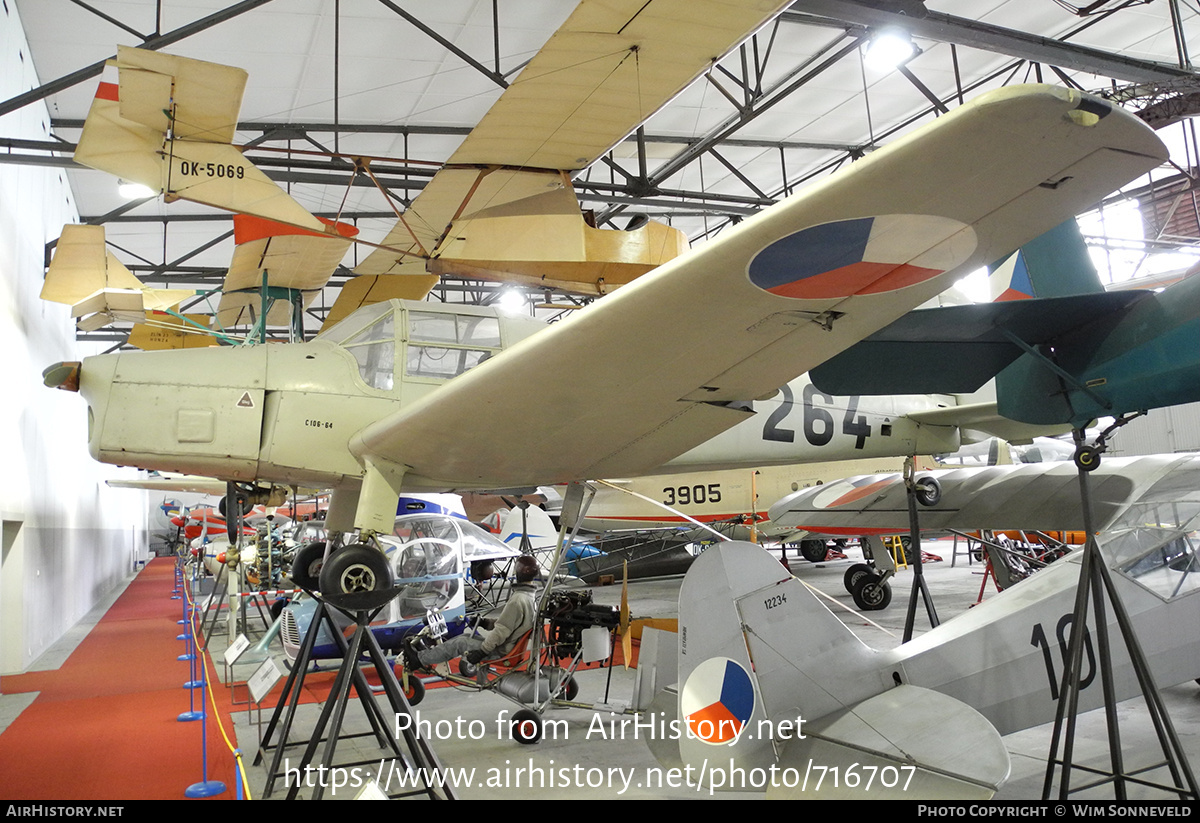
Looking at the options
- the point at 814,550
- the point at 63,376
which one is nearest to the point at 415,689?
the point at 63,376

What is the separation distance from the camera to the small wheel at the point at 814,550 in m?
17.3

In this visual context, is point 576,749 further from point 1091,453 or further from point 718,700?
point 1091,453

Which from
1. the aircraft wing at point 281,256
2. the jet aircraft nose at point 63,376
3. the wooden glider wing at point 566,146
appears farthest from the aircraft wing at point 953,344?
the aircraft wing at point 281,256

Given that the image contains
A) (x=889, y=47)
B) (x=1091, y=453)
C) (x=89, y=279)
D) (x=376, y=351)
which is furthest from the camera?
(x=89, y=279)

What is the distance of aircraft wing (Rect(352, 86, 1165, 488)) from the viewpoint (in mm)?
1978

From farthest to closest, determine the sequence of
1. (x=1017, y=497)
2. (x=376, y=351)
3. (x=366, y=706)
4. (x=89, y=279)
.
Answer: (x=89, y=279) → (x=1017, y=497) → (x=376, y=351) → (x=366, y=706)

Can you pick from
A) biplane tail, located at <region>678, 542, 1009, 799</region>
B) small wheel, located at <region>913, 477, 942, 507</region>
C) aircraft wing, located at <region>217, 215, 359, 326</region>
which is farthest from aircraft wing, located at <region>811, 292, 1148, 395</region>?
aircraft wing, located at <region>217, 215, 359, 326</region>

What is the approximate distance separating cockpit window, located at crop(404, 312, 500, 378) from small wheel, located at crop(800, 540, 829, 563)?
13.7 m

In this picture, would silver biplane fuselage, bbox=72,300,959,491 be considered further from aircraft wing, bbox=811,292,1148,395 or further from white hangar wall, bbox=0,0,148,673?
white hangar wall, bbox=0,0,148,673

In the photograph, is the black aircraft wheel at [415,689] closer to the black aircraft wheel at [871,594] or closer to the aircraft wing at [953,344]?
the aircraft wing at [953,344]

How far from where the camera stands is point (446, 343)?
5113 mm

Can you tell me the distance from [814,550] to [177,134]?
14679 millimetres

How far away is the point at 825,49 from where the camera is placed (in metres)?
10.7

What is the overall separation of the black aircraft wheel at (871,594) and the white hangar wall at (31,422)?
1035 centimetres
